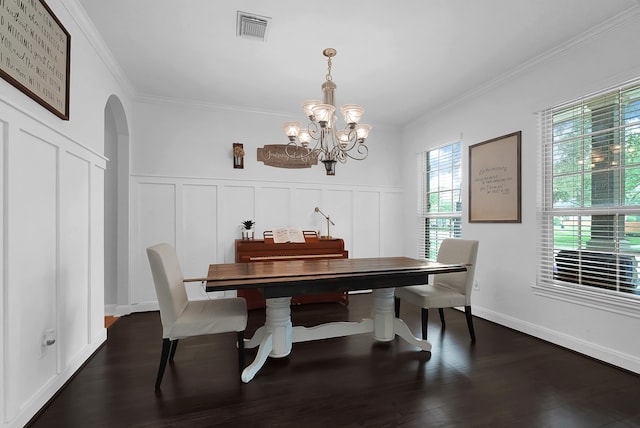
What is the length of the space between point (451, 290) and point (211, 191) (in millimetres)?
3139

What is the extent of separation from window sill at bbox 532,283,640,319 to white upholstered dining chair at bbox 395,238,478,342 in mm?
735

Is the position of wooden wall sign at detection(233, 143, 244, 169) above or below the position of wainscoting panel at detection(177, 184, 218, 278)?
above

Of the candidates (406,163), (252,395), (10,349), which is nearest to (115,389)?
(10,349)

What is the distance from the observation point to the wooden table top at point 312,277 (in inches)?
80.7

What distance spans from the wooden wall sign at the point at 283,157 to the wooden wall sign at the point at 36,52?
96.5 inches

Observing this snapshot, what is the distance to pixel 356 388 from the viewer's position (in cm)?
209

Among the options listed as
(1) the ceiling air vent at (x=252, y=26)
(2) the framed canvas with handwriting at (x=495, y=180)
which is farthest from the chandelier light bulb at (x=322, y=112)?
(2) the framed canvas with handwriting at (x=495, y=180)

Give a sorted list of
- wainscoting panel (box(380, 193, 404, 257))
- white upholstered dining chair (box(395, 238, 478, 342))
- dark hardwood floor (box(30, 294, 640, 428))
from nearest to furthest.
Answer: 1. dark hardwood floor (box(30, 294, 640, 428))
2. white upholstered dining chair (box(395, 238, 478, 342))
3. wainscoting panel (box(380, 193, 404, 257))

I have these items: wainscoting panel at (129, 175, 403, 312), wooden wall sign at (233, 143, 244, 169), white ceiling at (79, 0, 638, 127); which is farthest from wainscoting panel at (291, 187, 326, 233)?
white ceiling at (79, 0, 638, 127)

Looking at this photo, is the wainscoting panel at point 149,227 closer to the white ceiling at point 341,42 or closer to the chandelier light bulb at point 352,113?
the white ceiling at point 341,42

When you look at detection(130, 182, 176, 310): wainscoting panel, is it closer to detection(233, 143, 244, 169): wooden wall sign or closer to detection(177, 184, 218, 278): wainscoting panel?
detection(177, 184, 218, 278): wainscoting panel

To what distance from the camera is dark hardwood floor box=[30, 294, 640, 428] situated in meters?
1.78

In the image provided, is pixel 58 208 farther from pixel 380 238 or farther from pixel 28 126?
pixel 380 238

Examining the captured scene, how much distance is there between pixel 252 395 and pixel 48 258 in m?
1.57
